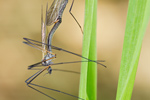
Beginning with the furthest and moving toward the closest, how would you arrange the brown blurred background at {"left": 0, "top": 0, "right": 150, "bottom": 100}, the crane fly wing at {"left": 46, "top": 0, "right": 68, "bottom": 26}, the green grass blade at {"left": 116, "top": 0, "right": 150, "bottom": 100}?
the brown blurred background at {"left": 0, "top": 0, "right": 150, "bottom": 100}
the crane fly wing at {"left": 46, "top": 0, "right": 68, "bottom": 26}
the green grass blade at {"left": 116, "top": 0, "right": 150, "bottom": 100}

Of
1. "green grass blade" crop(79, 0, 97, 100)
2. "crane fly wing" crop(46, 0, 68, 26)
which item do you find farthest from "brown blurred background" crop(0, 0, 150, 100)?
"green grass blade" crop(79, 0, 97, 100)

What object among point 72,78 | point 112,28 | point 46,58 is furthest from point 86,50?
point 72,78

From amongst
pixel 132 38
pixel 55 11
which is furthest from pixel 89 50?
pixel 55 11

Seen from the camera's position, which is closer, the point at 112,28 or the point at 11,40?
the point at 112,28

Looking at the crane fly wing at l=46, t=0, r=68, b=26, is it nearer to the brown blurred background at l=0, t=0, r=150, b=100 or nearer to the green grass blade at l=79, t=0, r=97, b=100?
the green grass blade at l=79, t=0, r=97, b=100

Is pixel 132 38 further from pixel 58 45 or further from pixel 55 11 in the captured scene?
pixel 58 45

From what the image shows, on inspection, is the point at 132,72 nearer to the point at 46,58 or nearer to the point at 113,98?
the point at 46,58

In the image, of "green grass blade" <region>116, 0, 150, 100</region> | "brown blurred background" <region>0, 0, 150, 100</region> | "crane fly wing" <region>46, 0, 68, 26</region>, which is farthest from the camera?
"brown blurred background" <region>0, 0, 150, 100</region>
